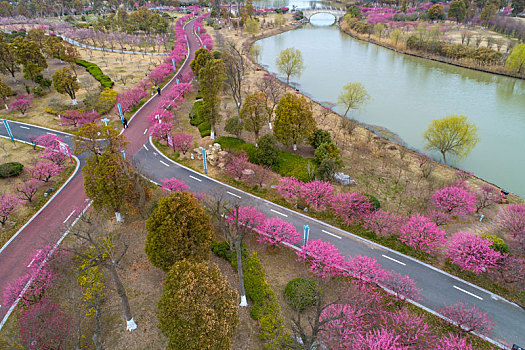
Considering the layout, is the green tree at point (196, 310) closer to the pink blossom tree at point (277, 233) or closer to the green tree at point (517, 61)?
the pink blossom tree at point (277, 233)

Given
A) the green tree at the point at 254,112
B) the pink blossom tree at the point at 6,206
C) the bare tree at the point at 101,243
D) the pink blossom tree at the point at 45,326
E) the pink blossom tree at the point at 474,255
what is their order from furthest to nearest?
the green tree at the point at 254,112, the pink blossom tree at the point at 6,206, the pink blossom tree at the point at 474,255, the bare tree at the point at 101,243, the pink blossom tree at the point at 45,326

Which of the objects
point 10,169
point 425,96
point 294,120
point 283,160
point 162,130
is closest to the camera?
point 10,169

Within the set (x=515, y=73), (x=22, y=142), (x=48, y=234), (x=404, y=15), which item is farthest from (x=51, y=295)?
(x=404, y=15)

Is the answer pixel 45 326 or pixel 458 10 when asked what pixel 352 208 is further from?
pixel 458 10

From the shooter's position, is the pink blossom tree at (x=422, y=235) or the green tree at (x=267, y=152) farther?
the green tree at (x=267, y=152)

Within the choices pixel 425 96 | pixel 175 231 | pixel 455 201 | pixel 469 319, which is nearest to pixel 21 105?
pixel 175 231

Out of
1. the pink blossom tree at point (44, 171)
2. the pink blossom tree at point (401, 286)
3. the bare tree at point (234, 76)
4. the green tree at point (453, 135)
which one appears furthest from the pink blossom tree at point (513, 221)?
the pink blossom tree at point (44, 171)

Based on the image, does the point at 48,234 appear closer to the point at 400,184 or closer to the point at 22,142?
the point at 22,142

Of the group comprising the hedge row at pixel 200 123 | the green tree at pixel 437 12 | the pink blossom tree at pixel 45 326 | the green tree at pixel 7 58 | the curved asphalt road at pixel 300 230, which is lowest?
the curved asphalt road at pixel 300 230
